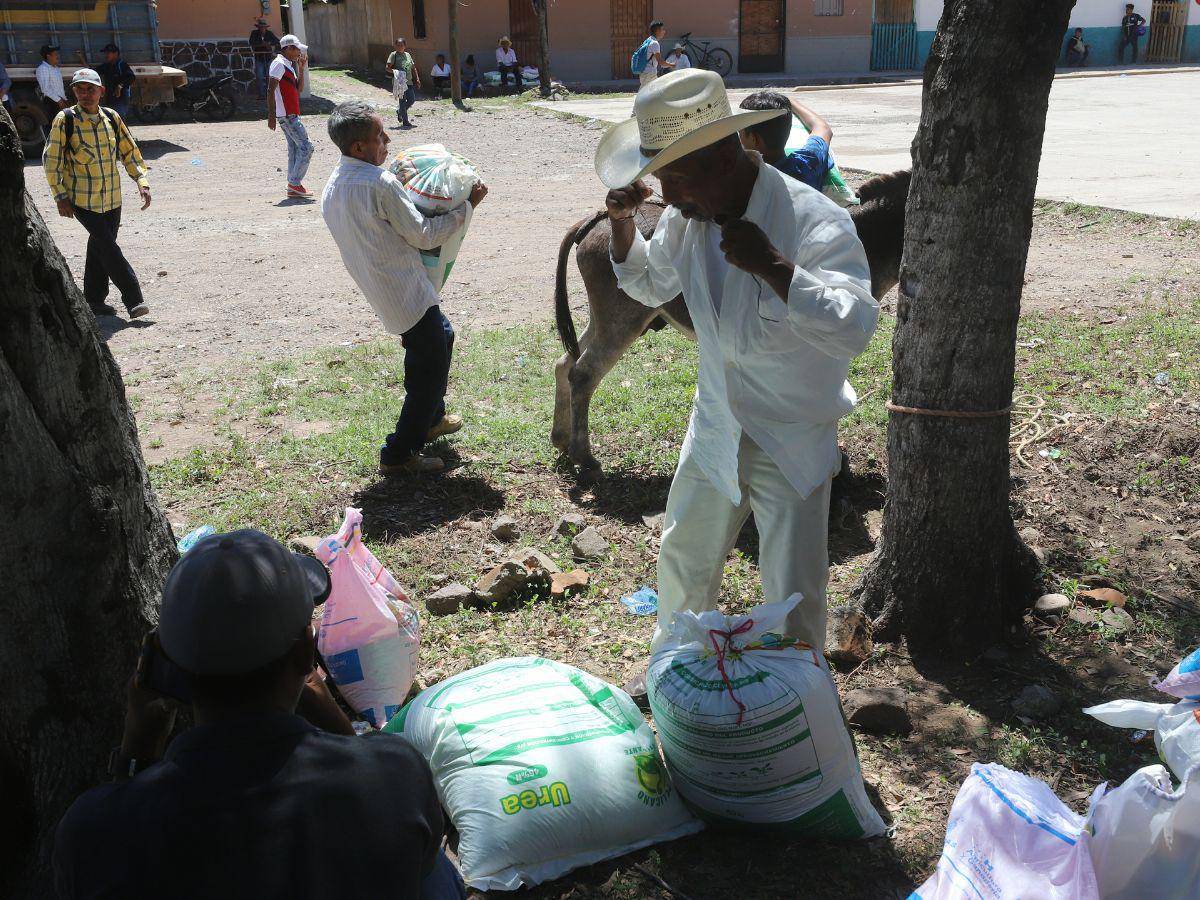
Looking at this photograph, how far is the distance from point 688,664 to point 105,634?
149 cm

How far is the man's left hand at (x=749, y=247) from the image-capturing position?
8.48 feet

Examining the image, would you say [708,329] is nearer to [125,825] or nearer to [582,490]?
[125,825]

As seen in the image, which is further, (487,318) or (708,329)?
(487,318)

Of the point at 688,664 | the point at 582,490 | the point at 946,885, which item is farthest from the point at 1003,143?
the point at 582,490

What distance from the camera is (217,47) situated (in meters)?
23.5

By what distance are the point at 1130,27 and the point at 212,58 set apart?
1086 inches

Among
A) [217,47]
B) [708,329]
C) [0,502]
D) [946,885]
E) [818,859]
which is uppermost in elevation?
[217,47]

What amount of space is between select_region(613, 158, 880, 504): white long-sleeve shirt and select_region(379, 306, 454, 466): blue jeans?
7.06ft

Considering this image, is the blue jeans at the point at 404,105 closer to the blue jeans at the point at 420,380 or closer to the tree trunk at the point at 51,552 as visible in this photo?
the blue jeans at the point at 420,380

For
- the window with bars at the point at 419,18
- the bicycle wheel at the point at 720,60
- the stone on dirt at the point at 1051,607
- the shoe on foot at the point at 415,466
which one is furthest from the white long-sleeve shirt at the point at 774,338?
the bicycle wheel at the point at 720,60

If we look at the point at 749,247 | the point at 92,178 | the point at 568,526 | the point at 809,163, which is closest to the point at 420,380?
the point at 568,526

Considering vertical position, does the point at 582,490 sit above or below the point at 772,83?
below

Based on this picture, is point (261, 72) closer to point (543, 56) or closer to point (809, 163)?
point (543, 56)

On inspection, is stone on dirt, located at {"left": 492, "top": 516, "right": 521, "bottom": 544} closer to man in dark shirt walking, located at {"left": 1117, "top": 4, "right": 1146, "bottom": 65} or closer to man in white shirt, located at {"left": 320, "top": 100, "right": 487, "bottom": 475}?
man in white shirt, located at {"left": 320, "top": 100, "right": 487, "bottom": 475}
